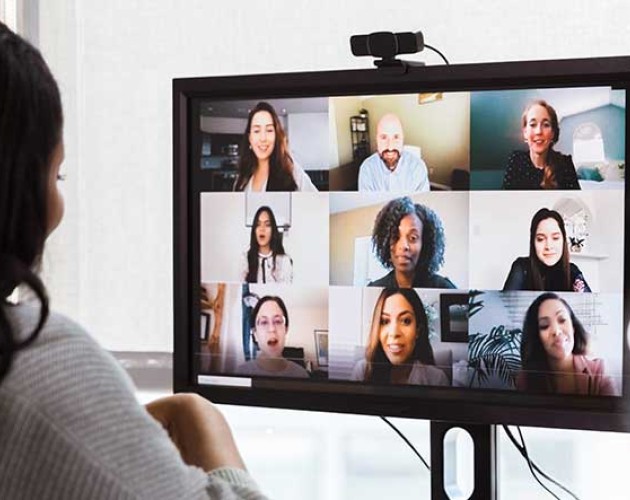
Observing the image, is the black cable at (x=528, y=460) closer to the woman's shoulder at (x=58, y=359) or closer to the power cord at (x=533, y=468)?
the power cord at (x=533, y=468)

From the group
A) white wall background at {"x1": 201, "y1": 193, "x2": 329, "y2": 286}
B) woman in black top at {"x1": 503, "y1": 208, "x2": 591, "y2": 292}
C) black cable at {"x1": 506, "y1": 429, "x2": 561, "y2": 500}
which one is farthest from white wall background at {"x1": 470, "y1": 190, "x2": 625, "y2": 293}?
black cable at {"x1": 506, "y1": 429, "x2": 561, "y2": 500}

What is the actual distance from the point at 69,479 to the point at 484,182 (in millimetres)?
880

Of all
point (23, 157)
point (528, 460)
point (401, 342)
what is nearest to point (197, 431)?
point (23, 157)

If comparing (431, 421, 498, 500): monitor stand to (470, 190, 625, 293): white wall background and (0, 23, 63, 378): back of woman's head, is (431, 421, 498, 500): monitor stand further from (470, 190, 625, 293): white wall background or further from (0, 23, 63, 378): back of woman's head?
(0, 23, 63, 378): back of woman's head

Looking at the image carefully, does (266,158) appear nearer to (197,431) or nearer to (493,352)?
(493,352)

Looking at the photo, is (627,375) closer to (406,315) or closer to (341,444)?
(406,315)

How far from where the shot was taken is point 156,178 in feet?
6.93

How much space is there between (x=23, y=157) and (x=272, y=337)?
2.80ft

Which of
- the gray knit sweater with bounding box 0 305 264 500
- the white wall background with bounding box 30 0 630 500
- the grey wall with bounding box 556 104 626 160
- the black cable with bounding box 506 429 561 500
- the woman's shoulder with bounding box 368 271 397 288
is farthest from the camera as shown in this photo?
the white wall background with bounding box 30 0 630 500

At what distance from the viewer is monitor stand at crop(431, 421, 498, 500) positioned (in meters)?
1.73

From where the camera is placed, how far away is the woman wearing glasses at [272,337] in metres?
1.72

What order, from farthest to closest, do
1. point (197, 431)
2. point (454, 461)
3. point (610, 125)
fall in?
point (454, 461), point (610, 125), point (197, 431)

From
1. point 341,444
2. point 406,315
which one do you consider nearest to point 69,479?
point 406,315

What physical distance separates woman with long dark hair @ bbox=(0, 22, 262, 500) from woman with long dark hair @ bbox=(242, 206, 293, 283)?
759 mm
